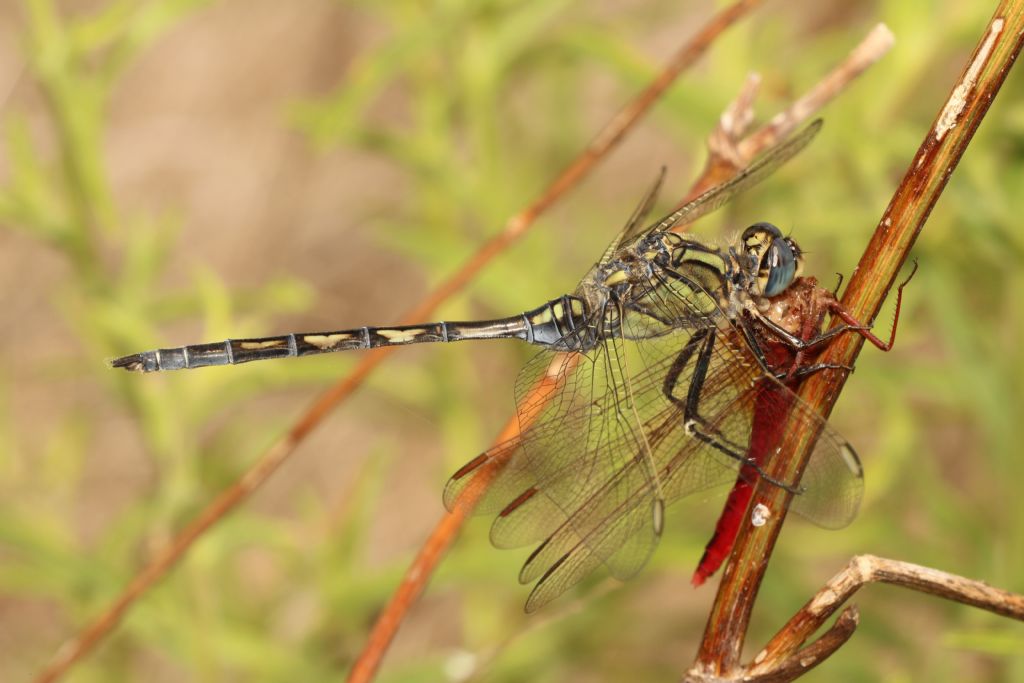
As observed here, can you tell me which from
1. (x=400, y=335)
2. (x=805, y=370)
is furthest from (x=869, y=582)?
(x=400, y=335)

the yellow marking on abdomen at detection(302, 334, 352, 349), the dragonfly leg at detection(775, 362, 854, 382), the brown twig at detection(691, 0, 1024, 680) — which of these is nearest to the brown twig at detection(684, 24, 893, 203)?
the dragonfly leg at detection(775, 362, 854, 382)

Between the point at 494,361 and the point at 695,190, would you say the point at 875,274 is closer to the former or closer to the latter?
the point at 695,190

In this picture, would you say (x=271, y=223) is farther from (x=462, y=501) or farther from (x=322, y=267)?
(x=462, y=501)

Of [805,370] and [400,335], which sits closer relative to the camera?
[805,370]

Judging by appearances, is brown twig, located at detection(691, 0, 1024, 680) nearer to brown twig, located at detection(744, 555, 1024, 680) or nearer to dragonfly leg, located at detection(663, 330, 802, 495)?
brown twig, located at detection(744, 555, 1024, 680)

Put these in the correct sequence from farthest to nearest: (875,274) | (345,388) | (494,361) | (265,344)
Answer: (494,361), (345,388), (265,344), (875,274)
